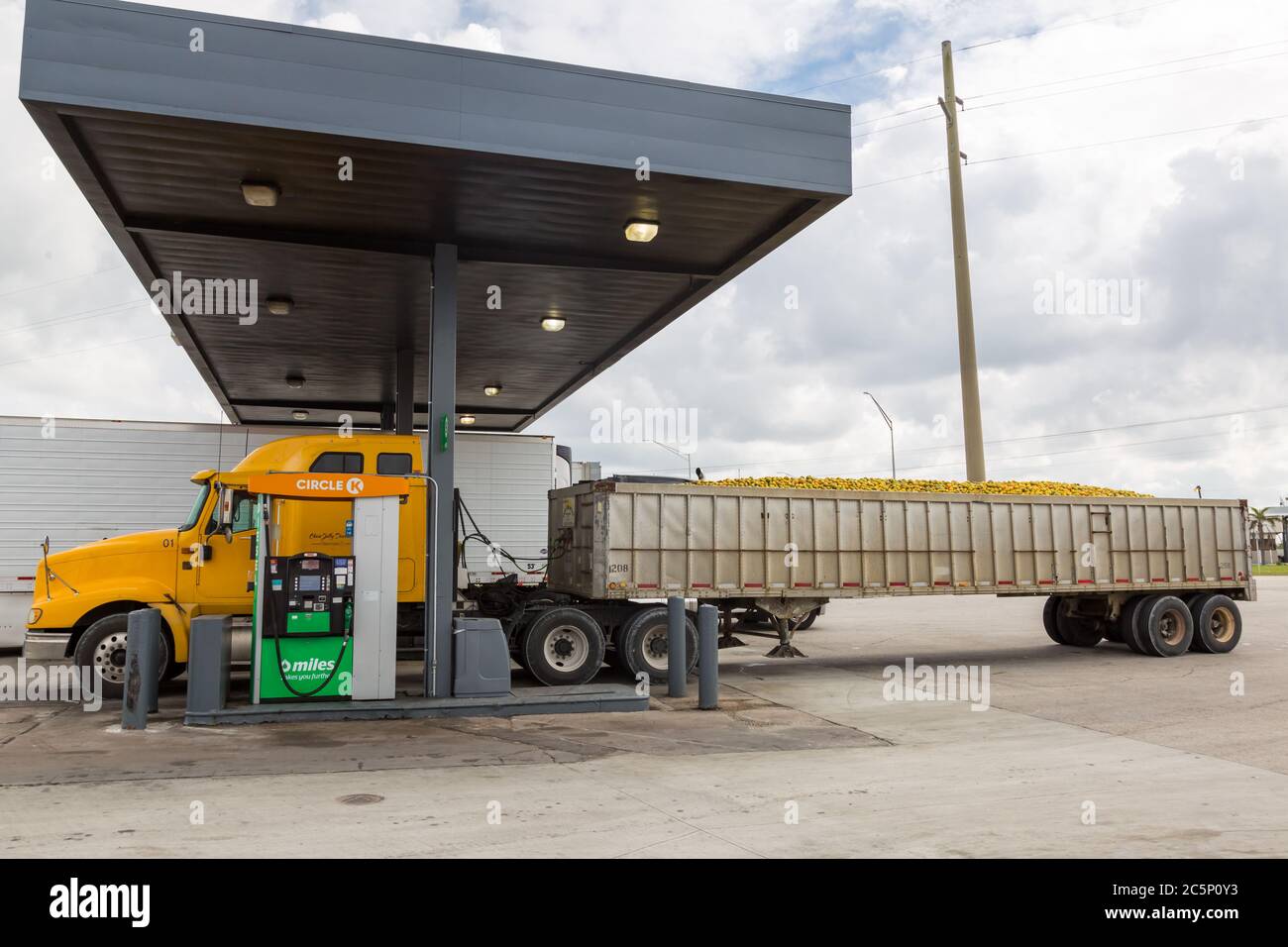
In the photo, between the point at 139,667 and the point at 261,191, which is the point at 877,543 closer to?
the point at 261,191

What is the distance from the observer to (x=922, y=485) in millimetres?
15695

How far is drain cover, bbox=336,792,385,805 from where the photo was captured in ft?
22.2

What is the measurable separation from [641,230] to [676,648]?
5.26m

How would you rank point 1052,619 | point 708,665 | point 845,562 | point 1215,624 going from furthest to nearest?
point 1052,619 → point 1215,624 → point 845,562 → point 708,665

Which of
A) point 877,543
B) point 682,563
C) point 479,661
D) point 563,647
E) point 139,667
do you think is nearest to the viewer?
point 139,667

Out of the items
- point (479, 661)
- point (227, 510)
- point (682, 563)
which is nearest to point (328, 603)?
point (479, 661)

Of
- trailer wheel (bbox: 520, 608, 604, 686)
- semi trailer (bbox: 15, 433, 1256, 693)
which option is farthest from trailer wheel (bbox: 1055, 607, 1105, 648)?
trailer wheel (bbox: 520, 608, 604, 686)

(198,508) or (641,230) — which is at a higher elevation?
(641,230)

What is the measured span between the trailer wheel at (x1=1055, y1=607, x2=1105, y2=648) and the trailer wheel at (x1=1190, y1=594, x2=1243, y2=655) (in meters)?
1.62

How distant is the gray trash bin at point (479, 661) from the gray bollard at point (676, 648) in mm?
2299

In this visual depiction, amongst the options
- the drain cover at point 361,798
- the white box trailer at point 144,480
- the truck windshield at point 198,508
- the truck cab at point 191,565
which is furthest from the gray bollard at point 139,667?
the white box trailer at point 144,480
